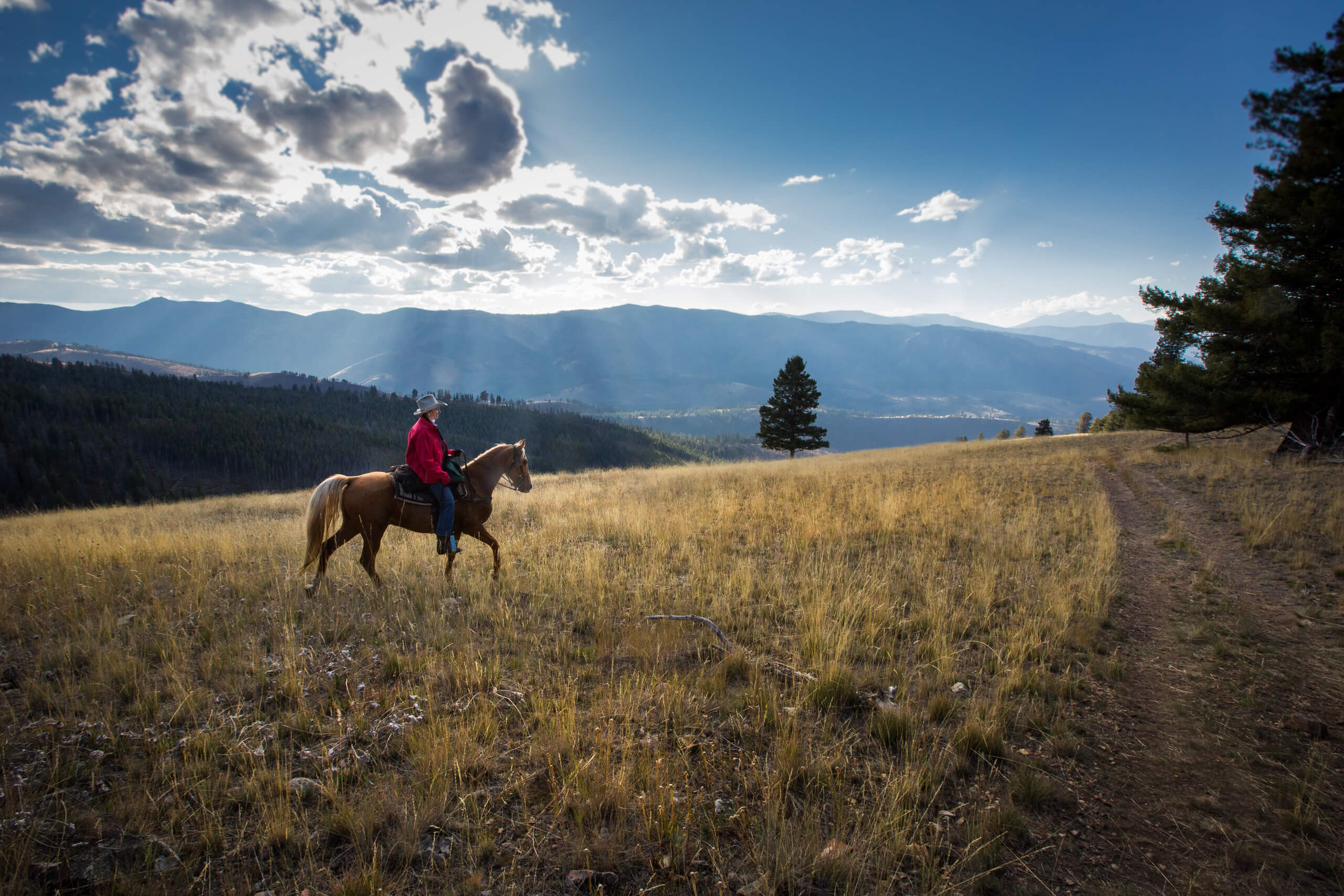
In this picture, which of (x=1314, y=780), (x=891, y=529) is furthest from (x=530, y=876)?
(x=891, y=529)

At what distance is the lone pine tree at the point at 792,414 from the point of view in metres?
40.4

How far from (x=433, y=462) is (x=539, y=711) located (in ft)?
14.2

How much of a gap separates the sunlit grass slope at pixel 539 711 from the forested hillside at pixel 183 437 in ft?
266

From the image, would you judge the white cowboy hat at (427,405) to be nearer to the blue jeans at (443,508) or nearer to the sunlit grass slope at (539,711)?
the blue jeans at (443,508)

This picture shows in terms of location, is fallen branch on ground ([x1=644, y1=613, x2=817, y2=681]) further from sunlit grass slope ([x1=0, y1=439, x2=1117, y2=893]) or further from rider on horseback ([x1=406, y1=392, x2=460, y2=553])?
rider on horseback ([x1=406, y1=392, x2=460, y2=553])

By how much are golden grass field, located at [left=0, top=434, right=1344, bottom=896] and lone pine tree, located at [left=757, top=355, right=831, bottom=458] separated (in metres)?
32.2

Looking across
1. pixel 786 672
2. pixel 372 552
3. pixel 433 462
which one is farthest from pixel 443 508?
pixel 786 672

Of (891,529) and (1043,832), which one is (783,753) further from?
(891,529)

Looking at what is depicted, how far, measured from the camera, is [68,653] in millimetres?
4832

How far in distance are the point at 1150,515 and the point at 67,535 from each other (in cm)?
2215

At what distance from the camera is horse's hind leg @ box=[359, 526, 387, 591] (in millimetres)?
7016

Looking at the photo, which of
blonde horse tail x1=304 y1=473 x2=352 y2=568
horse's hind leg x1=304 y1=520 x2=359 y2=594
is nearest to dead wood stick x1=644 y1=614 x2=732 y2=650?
horse's hind leg x1=304 y1=520 x2=359 y2=594

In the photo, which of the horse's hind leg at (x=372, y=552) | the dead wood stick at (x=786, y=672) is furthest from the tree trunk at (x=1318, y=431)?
the horse's hind leg at (x=372, y=552)

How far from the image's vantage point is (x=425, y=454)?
7.05 metres
